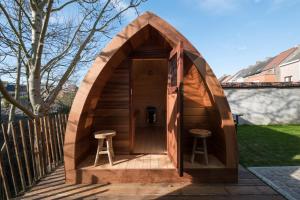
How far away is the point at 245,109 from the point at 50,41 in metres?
9.57

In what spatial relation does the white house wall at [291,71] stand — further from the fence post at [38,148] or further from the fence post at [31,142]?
the fence post at [31,142]

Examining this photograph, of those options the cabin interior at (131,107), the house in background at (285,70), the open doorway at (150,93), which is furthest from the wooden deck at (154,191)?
the house in background at (285,70)

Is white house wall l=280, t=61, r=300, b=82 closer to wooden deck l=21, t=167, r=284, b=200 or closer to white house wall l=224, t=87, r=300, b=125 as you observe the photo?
white house wall l=224, t=87, r=300, b=125

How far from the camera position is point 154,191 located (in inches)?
119

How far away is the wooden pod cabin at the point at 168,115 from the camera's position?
3.22 metres

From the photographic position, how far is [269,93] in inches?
414

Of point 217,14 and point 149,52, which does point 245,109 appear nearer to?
point 217,14

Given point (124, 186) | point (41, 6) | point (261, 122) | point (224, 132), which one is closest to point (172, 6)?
point (41, 6)

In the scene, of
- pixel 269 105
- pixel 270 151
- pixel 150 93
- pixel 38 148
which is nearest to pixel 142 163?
pixel 38 148

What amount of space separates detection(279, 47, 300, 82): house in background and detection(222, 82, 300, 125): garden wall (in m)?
5.78

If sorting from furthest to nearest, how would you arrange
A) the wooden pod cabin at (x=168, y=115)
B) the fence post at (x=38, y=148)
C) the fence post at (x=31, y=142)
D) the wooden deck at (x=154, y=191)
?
the fence post at (x=38, y=148), the fence post at (x=31, y=142), the wooden pod cabin at (x=168, y=115), the wooden deck at (x=154, y=191)

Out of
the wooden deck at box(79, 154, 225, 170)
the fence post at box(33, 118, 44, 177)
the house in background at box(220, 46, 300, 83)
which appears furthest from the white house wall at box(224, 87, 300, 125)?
the fence post at box(33, 118, 44, 177)

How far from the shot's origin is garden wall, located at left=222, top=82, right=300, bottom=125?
10.4 meters

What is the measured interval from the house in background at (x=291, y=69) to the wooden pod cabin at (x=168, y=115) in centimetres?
1509
